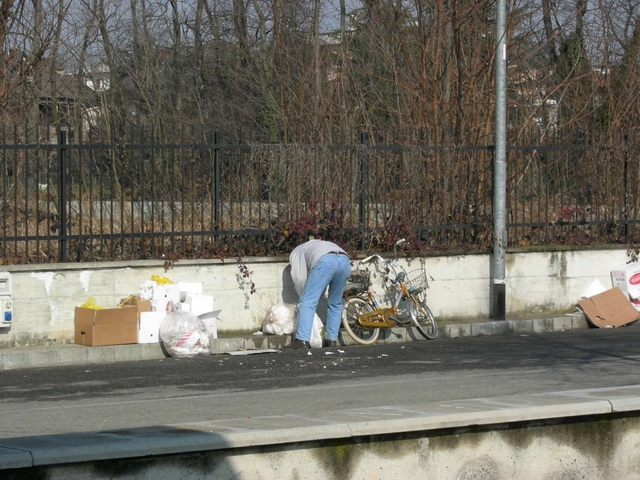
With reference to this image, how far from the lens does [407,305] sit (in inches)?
522

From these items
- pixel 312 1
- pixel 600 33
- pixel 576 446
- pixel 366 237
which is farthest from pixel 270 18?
pixel 576 446

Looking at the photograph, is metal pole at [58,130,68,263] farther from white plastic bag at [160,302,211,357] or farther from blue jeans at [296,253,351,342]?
blue jeans at [296,253,351,342]

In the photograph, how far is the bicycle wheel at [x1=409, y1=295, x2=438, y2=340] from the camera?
13.1 m

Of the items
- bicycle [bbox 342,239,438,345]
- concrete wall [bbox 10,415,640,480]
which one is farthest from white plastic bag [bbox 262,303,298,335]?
concrete wall [bbox 10,415,640,480]

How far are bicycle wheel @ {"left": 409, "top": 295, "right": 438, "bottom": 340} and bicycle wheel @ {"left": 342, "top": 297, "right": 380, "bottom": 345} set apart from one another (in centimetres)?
57

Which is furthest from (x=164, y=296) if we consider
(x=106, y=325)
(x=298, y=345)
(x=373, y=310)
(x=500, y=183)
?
(x=500, y=183)

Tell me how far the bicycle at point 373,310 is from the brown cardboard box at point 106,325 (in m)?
2.76

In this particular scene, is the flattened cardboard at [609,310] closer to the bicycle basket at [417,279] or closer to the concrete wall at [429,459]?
the bicycle basket at [417,279]

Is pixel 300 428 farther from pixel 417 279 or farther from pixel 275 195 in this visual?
pixel 417 279

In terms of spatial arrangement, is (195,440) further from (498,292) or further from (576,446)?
(498,292)

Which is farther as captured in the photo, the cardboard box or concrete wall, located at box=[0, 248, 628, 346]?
the cardboard box

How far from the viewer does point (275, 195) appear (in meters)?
13.7

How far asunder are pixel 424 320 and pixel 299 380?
148 inches

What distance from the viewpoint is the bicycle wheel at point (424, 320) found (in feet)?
43.0
